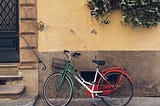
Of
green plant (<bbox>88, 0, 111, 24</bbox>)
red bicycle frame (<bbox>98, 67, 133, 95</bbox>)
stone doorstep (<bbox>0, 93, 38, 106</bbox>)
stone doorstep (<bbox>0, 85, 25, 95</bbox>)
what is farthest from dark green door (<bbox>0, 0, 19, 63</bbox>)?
red bicycle frame (<bbox>98, 67, 133, 95</bbox>)

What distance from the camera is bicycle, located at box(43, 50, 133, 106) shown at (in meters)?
7.10

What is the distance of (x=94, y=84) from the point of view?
23.4 ft

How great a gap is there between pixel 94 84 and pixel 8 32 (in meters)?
2.43

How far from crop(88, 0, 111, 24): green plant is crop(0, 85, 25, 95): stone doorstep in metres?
2.32

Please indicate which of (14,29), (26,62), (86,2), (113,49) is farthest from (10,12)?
(113,49)

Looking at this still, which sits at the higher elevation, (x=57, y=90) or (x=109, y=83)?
(x=109, y=83)

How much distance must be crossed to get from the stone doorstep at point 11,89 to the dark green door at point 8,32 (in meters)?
0.65

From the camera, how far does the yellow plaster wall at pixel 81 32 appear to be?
299 inches

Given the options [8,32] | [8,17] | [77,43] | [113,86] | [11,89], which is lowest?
[11,89]

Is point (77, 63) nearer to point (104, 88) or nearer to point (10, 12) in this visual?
point (104, 88)

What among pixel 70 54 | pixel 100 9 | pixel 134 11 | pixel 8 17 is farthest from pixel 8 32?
pixel 134 11

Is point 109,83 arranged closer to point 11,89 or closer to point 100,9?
point 100,9

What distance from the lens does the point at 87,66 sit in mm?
7684

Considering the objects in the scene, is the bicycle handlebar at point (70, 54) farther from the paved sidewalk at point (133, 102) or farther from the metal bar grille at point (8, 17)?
the metal bar grille at point (8, 17)
